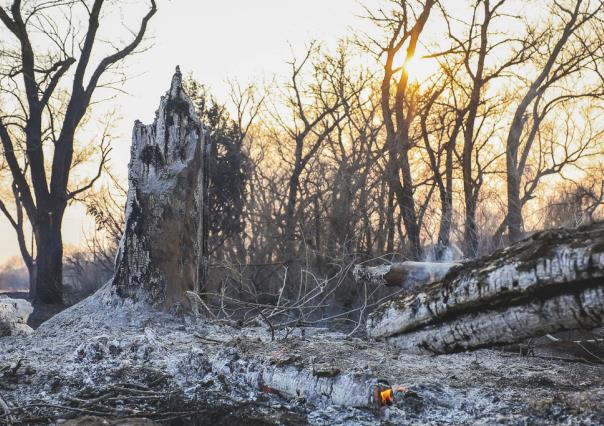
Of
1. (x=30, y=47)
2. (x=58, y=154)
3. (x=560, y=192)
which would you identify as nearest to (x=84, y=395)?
(x=58, y=154)

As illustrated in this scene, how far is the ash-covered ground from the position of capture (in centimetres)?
398

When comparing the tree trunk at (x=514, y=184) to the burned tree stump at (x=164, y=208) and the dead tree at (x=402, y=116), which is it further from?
the burned tree stump at (x=164, y=208)

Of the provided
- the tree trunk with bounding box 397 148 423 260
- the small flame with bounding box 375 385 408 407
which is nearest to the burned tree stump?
the small flame with bounding box 375 385 408 407

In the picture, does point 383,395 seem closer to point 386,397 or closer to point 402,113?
point 386,397

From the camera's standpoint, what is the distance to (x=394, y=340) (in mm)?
4125

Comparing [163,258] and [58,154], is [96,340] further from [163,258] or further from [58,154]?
[58,154]

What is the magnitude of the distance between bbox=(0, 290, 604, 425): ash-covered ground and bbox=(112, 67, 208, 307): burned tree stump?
0.76 metres

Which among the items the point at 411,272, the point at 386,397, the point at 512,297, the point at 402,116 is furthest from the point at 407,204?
the point at 512,297

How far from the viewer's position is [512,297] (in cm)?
344

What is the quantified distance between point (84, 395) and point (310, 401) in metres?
1.75

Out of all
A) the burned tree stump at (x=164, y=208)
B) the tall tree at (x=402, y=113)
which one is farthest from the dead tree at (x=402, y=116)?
the burned tree stump at (x=164, y=208)

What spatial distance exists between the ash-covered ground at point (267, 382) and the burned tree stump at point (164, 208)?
757 millimetres

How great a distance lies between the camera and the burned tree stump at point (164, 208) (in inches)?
277

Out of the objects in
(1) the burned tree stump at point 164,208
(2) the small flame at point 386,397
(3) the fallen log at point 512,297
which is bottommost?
(2) the small flame at point 386,397
